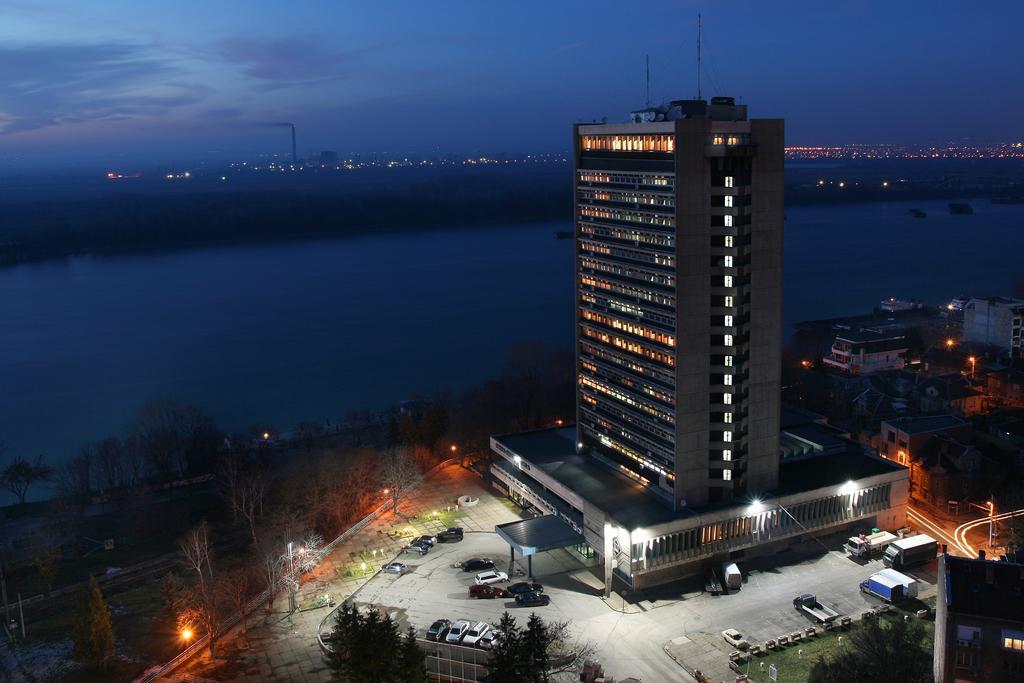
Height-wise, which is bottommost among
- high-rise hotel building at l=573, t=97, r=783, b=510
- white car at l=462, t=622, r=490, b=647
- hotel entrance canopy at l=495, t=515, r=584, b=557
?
white car at l=462, t=622, r=490, b=647

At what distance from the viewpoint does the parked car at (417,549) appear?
1427 cm

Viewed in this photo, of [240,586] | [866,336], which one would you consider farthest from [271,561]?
[866,336]

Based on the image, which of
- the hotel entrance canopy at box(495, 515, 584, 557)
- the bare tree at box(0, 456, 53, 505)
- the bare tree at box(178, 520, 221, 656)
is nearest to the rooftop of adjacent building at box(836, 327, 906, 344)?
the hotel entrance canopy at box(495, 515, 584, 557)

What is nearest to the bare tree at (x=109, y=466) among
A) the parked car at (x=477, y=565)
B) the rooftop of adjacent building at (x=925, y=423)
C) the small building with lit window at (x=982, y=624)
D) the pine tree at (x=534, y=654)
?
the parked car at (x=477, y=565)

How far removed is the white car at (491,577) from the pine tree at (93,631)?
5.01 metres

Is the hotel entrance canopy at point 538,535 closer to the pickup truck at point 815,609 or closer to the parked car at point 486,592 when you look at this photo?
the parked car at point 486,592

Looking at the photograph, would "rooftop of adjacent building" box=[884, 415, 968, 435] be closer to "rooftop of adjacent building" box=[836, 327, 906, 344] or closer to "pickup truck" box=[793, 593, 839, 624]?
"pickup truck" box=[793, 593, 839, 624]

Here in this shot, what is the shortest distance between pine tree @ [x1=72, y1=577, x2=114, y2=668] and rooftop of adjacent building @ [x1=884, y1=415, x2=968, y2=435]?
14.3 m

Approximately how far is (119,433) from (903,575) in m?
21.3

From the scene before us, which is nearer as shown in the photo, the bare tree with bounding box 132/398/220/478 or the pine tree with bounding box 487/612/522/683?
the pine tree with bounding box 487/612/522/683

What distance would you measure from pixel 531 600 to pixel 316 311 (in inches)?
1286

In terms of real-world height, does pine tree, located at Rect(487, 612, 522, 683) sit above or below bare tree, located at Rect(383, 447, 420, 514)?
above

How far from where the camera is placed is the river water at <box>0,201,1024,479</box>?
95.5 feet

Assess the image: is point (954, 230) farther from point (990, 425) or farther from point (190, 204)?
point (190, 204)
